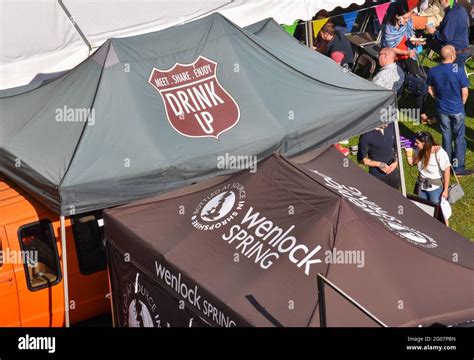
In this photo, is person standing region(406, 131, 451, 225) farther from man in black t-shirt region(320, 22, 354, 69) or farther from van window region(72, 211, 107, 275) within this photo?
man in black t-shirt region(320, 22, 354, 69)

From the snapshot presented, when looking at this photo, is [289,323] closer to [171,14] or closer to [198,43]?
[198,43]

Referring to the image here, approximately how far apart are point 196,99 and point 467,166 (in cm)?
511

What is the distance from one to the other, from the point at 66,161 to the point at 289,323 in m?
2.62

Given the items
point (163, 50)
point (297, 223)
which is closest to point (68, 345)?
point (297, 223)

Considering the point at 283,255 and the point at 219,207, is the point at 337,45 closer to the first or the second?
the point at 219,207

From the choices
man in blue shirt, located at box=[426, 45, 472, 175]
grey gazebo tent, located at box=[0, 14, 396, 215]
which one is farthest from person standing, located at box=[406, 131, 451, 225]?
man in blue shirt, located at box=[426, 45, 472, 175]

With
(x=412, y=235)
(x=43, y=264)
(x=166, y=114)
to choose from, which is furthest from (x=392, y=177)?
(x=43, y=264)

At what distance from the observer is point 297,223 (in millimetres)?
6461

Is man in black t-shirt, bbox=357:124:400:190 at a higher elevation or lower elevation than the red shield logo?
lower

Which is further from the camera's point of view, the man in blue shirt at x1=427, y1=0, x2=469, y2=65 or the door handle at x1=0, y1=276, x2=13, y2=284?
the man in blue shirt at x1=427, y1=0, x2=469, y2=65

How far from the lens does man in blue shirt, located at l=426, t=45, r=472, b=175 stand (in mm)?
11203

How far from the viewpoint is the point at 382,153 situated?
953 centimetres

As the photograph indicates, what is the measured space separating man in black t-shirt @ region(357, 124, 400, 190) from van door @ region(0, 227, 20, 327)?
3.94m

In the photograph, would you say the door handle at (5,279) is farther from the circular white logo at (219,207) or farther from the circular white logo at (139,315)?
the circular white logo at (219,207)
